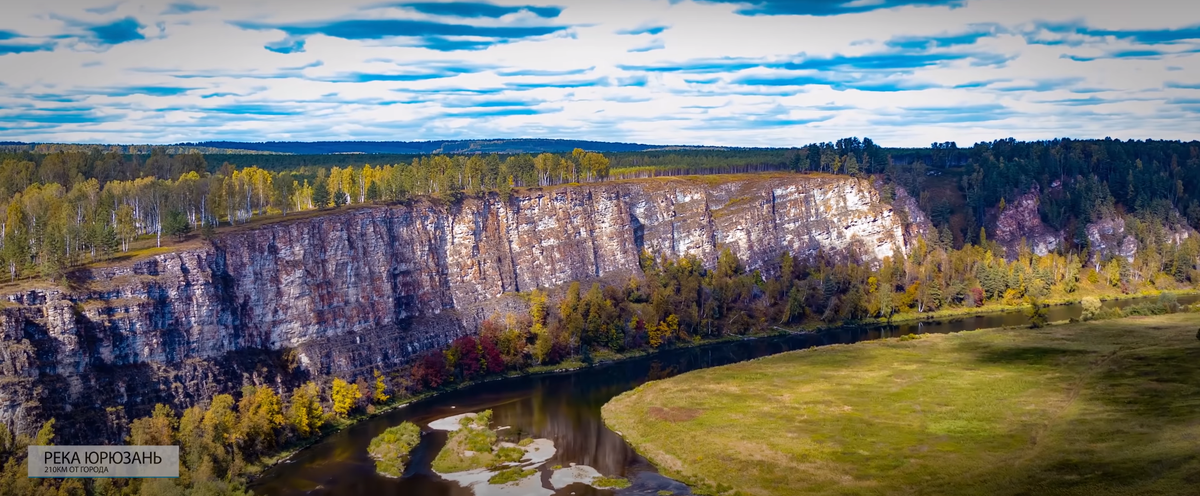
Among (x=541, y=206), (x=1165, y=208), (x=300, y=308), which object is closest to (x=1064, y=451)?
(x=300, y=308)

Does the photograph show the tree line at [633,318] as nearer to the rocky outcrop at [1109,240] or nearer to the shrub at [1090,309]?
the rocky outcrop at [1109,240]

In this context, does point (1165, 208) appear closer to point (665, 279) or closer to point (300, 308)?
point (665, 279)

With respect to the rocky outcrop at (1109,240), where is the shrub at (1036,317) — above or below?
below

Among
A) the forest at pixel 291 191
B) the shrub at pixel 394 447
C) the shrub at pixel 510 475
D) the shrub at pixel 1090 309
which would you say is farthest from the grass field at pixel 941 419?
the forest at pixel 291 191

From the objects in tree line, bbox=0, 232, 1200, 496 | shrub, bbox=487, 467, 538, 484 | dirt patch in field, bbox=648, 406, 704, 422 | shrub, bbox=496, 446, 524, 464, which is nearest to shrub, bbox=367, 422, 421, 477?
shrub, bbox=496, 446, 524, 464

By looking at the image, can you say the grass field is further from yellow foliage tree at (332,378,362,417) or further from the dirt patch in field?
yellow foliage tree at (332,378,362,417)

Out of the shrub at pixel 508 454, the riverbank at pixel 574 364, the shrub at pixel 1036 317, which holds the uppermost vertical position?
the shrub at pixel 1036 317
